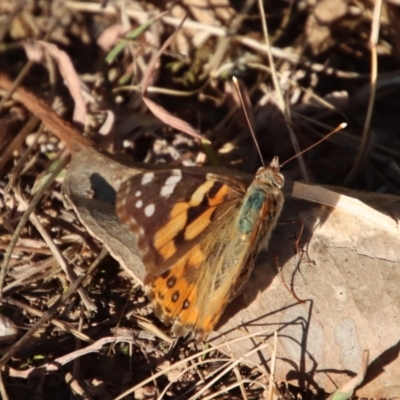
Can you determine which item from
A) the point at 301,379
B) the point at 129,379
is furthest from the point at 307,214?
the point at 129,379

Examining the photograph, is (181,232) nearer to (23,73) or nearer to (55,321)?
(55,321)

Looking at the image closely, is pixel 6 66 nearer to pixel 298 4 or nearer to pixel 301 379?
pixel 298 4

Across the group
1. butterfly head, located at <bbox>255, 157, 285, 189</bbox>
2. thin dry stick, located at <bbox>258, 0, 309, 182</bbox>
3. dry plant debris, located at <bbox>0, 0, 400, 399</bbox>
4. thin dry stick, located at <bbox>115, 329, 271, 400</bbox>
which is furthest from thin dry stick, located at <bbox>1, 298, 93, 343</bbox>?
thin dry stick, located at <bbox>258, 0, 309, 182</bbox>

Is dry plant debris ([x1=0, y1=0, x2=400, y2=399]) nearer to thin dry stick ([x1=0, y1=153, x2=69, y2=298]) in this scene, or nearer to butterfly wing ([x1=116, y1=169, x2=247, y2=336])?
thin dry stick ([x1=0, y1=153, x2=69, y2=298])

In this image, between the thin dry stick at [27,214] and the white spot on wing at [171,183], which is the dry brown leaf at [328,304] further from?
the thin dry stick at [27,214]

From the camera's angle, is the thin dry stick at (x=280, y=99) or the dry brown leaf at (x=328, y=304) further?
the thin dry stick at (x=280, y=99)

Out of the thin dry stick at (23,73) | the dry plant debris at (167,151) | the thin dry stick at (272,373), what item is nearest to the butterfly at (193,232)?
the dry plant debris at (167,151)

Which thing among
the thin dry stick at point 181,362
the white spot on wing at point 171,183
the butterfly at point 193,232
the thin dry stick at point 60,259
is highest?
the white spot on wing at point 171,183
